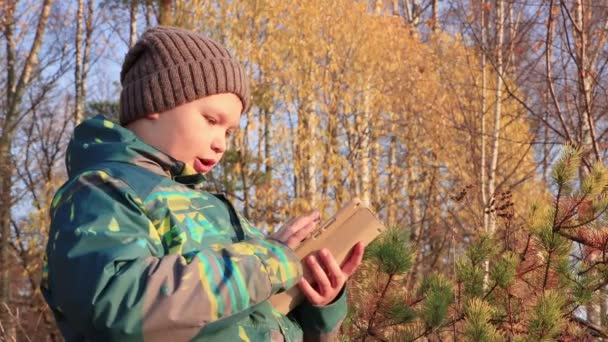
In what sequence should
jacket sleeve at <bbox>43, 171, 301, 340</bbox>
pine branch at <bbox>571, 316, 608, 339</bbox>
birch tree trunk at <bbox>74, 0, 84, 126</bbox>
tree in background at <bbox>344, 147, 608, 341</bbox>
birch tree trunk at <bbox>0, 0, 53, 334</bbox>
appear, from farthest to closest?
birch tree trunk at <bbox>74, 0, 84, 126</bbox> → birch tree trunk at <bbox>0, 0, 53, 334</bbox> → pine branch at <bbox>571, 316, 608, 339</bbox> → tree in background at <bbox>344, 147, 608, 341</bbox> → jacket sleeve at <bbox>43, 171, 301, 340</bbox>

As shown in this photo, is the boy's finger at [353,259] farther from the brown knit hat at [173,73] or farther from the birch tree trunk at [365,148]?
the birch tree trunk at [365,148]

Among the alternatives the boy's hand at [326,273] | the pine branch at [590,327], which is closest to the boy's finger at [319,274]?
the boy's hand at [326,273]

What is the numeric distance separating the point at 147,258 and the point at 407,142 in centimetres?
1315

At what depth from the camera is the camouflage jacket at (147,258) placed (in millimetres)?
1146

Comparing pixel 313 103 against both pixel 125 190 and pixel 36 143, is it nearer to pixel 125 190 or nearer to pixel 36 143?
pixel 36 143

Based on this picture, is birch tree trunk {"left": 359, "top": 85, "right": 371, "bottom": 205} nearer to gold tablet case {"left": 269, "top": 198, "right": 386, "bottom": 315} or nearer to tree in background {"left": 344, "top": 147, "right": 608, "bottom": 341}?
tree in background {"left": 344, "top": 147, "right": 608, "bottom": 341}

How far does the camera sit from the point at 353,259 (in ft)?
5.04

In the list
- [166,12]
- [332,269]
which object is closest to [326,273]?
[332,269]

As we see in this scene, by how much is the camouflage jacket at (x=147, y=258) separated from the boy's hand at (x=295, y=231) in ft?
0.30

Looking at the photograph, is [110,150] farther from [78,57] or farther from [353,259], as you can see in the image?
[78,57]

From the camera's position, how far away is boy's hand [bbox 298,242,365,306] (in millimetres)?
→ 1498

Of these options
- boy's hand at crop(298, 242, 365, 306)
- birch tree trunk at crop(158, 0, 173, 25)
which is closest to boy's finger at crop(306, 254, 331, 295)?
boy's hand at crop(298, 242, 365, 306)

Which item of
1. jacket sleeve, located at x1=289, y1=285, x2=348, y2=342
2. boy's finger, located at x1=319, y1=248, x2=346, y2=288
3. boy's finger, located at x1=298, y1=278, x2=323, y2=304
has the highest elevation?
boy's finger, located at x1=319, y1=248, x2=346, y2=288

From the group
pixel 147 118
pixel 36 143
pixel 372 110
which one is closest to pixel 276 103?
pixel 372 110
